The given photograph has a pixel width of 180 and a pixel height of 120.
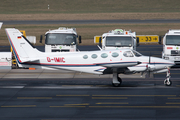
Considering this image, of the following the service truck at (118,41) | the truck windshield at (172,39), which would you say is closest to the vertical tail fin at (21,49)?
the service truck at (118,41)

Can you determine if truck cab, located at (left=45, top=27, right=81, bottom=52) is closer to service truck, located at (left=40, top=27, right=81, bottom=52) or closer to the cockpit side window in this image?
service truck, located at (left=40, top=27, right=81, bottom=52)

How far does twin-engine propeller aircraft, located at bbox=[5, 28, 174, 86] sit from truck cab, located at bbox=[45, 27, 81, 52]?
783 centimetres

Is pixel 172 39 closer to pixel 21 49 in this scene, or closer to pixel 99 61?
pixel 99 61

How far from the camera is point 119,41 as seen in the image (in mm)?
30000

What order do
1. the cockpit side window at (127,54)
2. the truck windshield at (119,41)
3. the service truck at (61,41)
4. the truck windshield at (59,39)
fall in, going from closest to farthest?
the cockpit side window at (127,54), the truck windshield at (119,41), the service truck at (61,41), the truck windshield at (59,39)

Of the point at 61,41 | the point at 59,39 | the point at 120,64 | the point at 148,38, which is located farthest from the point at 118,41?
the point at 148,38

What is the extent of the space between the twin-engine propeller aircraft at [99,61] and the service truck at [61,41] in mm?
7826

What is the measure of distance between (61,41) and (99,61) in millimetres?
9460

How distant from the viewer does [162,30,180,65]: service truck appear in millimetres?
30297

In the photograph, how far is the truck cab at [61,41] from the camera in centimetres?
3114

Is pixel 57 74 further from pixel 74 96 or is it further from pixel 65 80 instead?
pixel 74 96

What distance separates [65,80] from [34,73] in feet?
13.4

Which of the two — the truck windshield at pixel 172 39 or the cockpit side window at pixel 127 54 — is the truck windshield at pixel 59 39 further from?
the cockpit side window at pixel 127 54

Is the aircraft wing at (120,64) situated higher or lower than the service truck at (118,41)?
lower
